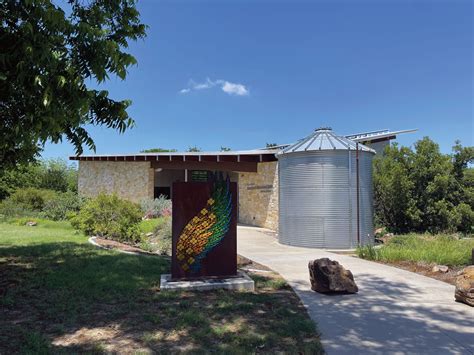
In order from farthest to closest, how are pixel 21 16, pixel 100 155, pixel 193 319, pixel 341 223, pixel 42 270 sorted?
pixel 100 155 < pixel 341 223 < pixel 42 270 < pixel 193 319 < pixel 21 16

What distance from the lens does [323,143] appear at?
1248cm

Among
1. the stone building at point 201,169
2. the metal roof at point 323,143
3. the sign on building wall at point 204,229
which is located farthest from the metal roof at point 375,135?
the sign on building wall at point 204,229

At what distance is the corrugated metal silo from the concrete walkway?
3.27m

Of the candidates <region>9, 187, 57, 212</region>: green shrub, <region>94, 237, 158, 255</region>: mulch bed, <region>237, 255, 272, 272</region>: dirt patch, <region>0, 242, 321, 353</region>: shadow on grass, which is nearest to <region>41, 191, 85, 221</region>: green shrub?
<region>9, 187, 57, 212</region>: green shrub

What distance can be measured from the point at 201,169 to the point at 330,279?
51.6 ft

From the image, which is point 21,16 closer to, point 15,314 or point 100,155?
point 15,314

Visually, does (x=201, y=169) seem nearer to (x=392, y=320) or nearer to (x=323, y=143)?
(x=323, y=143)

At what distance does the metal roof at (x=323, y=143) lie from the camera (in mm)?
12203

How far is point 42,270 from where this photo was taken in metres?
7.43

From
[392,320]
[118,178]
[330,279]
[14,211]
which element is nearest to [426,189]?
[330,279]

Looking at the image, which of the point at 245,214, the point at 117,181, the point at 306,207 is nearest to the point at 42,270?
the point at 306,207

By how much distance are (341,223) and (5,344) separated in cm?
971

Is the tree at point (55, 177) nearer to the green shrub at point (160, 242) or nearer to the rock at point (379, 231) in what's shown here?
the green shrub at point (160, 242)

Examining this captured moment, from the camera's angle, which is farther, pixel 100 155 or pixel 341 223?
pixel 100 155
